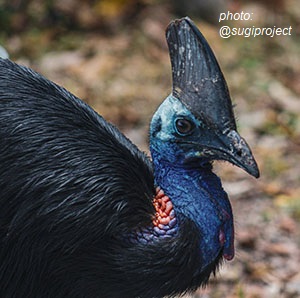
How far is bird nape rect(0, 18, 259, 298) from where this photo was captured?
8.68 feet

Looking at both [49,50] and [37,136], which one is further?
[49,50]

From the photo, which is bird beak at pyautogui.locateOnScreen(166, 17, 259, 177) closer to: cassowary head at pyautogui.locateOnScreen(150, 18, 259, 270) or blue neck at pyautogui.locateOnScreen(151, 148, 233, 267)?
cassowary head at pyautogui.locateOnScreen(150, 18, 259, 270)

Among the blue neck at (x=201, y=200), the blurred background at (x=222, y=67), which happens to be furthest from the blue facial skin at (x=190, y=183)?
the blurred background at (x=222, y=67)

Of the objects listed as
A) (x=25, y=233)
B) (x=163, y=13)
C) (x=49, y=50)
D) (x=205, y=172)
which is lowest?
(x=25, y=233)

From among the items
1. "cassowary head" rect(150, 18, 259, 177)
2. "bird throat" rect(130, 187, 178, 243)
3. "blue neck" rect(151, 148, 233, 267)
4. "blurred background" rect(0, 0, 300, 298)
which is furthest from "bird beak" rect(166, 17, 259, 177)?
"blurred background" rect(0, 0, 300, 298)

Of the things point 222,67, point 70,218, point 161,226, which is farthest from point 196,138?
point 222,67

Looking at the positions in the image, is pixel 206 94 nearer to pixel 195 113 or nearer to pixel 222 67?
pixel 195 113

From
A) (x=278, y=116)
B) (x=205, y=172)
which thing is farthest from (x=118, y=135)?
(x=278, y=116)

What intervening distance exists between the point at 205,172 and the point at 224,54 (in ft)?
11.3

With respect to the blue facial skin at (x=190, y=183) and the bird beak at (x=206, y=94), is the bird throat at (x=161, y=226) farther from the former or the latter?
the bird beak at (x=206, y=94)

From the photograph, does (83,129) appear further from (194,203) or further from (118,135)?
(194,203)

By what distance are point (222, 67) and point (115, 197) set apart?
3350mm

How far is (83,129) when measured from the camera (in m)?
2.80

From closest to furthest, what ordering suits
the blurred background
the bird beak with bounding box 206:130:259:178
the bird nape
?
1. the bird beak with bounding box 206:130:259:178
2. the bird nape
3. the blurred background
